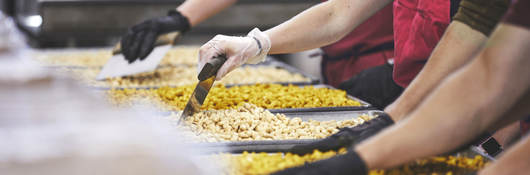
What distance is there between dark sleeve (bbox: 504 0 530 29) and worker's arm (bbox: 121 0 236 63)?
192 cm

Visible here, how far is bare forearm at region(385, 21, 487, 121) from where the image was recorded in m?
1.12

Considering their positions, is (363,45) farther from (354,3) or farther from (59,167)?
(59,167)

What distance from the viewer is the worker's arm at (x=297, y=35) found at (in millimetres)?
1777

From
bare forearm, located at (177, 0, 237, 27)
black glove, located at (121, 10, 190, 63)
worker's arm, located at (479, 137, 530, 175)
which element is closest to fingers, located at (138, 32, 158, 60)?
black glove, located at (121, 10, 190, 63)

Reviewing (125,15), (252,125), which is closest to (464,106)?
(252,125)

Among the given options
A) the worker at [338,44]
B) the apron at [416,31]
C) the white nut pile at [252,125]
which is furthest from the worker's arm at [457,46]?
the worker at [338,44]

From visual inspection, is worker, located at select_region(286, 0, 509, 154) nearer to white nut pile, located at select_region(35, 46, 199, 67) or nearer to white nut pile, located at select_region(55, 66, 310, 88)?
white nut pile, located at select_region(55, 66, 310, 88)

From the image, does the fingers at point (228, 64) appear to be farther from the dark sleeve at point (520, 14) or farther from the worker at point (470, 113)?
the dark sleeve at point (520, 14)

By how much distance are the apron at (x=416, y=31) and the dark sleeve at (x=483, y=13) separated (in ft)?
1.82

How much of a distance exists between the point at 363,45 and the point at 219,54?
4.02 feet

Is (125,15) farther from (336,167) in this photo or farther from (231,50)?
(336,167)

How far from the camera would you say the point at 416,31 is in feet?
5.92

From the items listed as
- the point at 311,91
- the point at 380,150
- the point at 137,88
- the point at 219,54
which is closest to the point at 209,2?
the point at 137,88

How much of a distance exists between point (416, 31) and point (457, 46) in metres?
0.63
